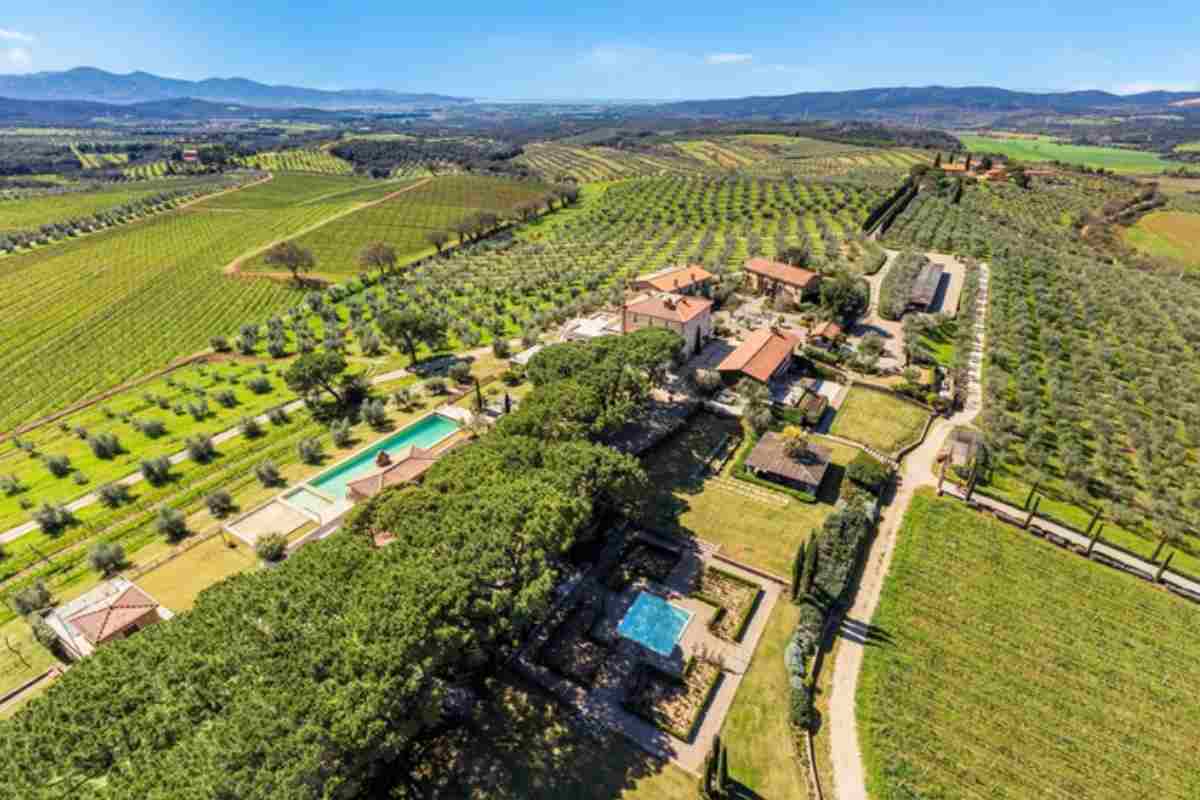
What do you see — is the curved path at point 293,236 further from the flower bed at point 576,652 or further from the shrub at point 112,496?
the flower bed at point 576,652

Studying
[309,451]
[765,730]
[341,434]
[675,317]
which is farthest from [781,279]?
[765,730]

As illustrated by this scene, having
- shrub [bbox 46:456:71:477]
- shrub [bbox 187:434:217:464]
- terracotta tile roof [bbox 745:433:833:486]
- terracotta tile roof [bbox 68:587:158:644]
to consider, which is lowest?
shrub [bbox 46:456:71:477]

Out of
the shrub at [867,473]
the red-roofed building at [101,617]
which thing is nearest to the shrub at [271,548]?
the red-roofed building at [101,617]

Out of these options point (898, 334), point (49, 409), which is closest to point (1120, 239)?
point (898, 334)

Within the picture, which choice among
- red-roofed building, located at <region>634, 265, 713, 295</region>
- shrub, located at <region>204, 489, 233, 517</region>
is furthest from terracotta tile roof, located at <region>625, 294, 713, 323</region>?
shrub, located at <region>204, 489, 233, 517</region>

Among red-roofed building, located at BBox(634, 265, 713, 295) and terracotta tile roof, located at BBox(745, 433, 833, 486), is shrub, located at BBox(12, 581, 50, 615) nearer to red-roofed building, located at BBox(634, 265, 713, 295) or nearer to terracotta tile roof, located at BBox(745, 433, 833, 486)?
terracotta tile roof, located at BBox(745, 433, 833, 486)

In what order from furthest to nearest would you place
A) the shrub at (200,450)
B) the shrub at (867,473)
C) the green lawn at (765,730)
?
the shrub at (200,450) → the shrub at (867,473) → the green lawn at (765,730)
